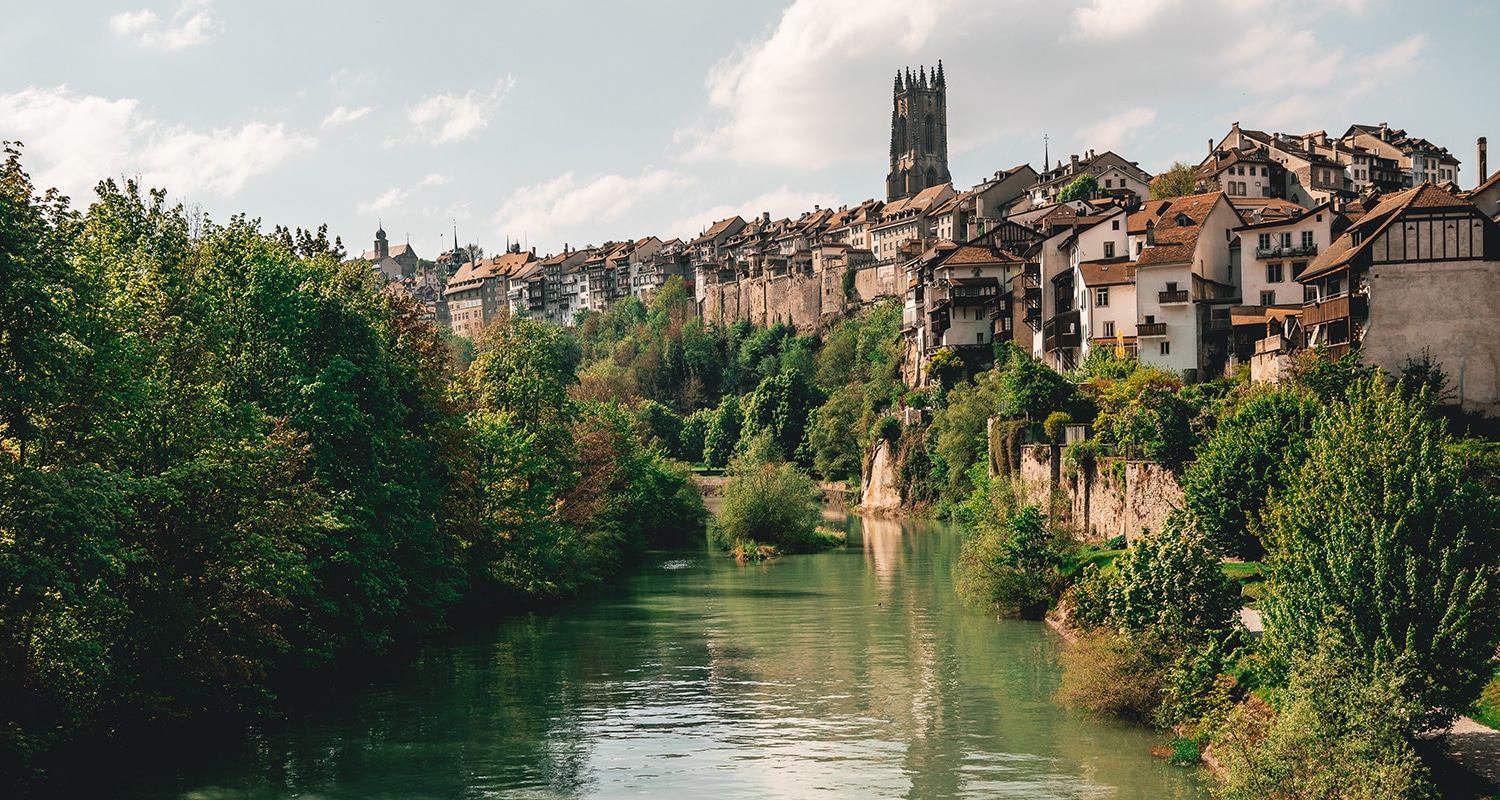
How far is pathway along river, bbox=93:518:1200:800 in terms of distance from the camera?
23531 mm

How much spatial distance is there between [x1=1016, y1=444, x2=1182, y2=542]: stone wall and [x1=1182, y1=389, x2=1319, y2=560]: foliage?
2.45 meters

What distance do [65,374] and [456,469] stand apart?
1960cm

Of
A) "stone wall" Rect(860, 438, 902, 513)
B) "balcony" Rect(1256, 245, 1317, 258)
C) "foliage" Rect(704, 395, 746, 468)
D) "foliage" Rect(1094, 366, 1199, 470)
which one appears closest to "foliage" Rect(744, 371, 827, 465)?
"foliage" Rect(704, 395, 746, 468)

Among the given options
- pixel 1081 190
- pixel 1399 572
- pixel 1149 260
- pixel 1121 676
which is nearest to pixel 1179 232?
pixel 1149 260

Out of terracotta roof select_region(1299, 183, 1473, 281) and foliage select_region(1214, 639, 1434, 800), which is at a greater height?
terracotta roof select_region(1299, 183, 1473, 281)

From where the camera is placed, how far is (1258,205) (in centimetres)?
8294

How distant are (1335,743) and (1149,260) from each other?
151 feet

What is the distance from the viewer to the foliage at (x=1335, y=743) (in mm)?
18047

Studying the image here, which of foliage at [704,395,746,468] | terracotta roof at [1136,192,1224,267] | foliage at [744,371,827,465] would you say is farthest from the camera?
foliage at [704,395,746,468]

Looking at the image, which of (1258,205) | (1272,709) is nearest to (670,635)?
(1272,709)

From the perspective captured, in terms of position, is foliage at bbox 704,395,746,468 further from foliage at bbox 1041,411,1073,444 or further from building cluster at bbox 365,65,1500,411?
foliage at bbox 1041,411,1073,444

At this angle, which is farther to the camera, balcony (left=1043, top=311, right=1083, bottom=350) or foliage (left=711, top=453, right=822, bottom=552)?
balcony (left=1043, top=311, right=1083, bottom=350)

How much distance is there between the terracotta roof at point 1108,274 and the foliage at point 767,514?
17.5m

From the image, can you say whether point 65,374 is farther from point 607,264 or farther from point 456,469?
point 607,264
